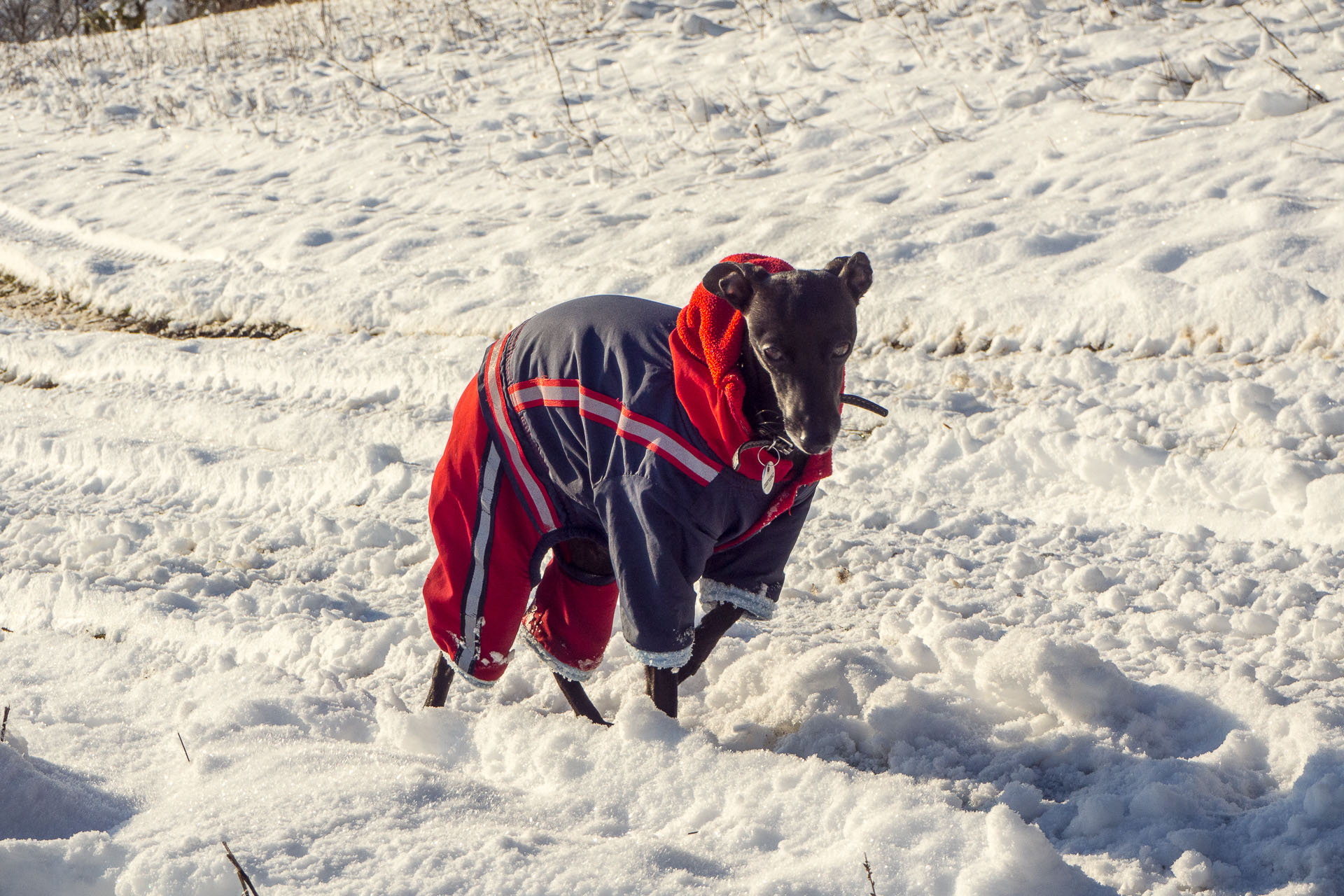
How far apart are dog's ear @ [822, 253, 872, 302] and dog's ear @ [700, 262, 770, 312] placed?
21 centimetres

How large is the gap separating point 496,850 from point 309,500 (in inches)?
115

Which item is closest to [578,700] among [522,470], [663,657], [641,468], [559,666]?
[559,666]

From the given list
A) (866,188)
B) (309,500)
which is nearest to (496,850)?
(309,500)

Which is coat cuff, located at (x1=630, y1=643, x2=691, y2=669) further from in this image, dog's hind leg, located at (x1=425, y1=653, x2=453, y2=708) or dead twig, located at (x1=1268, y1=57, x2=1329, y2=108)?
dead twig, located at (x1=1268, y1=57, x2=1329, y2=108)

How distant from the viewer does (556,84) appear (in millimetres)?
10523

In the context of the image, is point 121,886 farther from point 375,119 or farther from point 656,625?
point 375,119

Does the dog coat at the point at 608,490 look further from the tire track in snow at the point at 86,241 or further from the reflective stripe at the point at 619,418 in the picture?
the tire track in snow at the point at 86,241

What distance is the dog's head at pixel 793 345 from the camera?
2398 millimetres

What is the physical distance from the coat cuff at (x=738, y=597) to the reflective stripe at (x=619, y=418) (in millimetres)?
497

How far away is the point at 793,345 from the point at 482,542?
1.04 metres

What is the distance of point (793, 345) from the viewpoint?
2430mm

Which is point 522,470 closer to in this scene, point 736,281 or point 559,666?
point 559,666

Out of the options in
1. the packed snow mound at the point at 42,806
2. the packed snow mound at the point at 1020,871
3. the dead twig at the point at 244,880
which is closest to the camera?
the dead twig at the point at 244,880

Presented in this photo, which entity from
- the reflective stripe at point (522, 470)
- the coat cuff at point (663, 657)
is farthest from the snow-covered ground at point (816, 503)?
the reflective stripe at point (522, 470)
